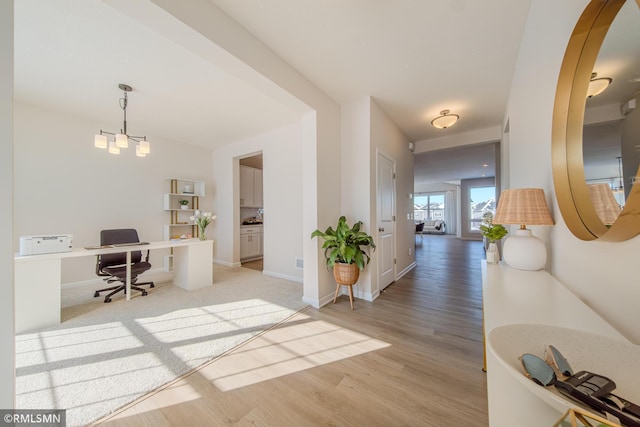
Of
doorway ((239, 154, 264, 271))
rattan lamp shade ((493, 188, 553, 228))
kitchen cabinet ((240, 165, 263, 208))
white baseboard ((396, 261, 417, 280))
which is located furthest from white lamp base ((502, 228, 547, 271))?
kitchen cabinet ((240, 165, 263, 208))

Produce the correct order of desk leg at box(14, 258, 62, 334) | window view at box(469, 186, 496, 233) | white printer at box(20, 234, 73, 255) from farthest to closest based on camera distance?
window view at box(469, 186, 496, 233), white printer at box(20, 234, 73, 255), desk leg at box(14, 258, 62, 334)

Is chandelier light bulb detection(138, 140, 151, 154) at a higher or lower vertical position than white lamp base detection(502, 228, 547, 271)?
higher

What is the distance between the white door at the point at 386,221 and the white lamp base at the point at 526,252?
171cm

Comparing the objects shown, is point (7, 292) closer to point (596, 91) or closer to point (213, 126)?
point (596, 91)

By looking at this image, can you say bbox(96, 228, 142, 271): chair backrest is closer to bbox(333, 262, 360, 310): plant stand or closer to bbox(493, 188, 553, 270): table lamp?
bbox(333, 262, 360, 310): plant stand

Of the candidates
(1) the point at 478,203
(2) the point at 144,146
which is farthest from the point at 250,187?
(1) the point at 478,203

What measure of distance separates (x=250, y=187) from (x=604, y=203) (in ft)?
18.7

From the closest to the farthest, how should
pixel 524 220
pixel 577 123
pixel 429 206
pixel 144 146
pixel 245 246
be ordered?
pixel 577 123 < pixel 524 220 < pixel 144 146 < pixel 245 246 < pixel 429 206

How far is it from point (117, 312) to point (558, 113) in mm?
4166

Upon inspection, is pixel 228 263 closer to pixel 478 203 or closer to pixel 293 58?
pixel 293 58

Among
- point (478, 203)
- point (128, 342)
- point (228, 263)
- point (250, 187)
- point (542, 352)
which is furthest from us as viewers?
point (478, 203)

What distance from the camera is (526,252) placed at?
1339mm

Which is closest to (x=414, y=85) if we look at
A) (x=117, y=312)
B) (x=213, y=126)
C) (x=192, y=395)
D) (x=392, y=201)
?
(x=392, y=201)

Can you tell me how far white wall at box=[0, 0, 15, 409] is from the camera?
0.78 m
